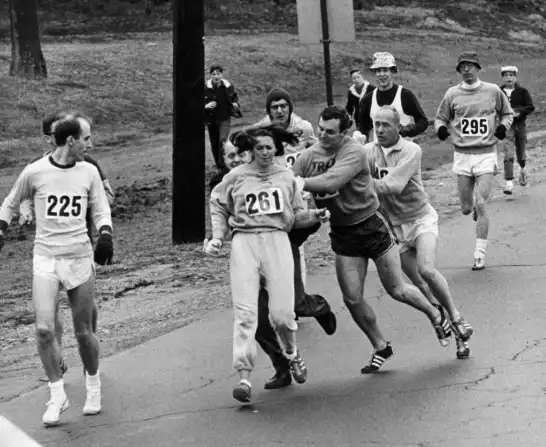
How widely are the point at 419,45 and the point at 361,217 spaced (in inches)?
1405

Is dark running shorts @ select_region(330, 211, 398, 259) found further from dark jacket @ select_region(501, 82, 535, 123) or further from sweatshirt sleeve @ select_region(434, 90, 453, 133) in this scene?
dark jacket @ select_region(501, 82, 535, 123)

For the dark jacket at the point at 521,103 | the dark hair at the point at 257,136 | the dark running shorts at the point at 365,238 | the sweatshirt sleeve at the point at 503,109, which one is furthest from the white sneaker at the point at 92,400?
the dark jacket at the point at 521,103

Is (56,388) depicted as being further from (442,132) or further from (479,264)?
(442,132)

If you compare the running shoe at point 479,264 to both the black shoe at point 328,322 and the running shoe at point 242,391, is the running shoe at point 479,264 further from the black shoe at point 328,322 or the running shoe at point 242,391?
the running shoe at point 242,391

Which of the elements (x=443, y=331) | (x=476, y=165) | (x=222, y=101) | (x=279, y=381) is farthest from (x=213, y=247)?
(x=222, y=101)

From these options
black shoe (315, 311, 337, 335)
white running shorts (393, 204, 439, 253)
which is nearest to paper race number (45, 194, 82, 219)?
black shoe (315, 311, 337, 335)

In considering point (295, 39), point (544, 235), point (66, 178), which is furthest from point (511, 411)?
point (295, 39)

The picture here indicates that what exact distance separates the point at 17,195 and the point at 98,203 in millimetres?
488

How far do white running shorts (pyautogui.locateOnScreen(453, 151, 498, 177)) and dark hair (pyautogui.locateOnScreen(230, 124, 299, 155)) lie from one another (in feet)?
15.5

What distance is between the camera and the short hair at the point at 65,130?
342 inches

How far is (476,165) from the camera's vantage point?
13.5 metres

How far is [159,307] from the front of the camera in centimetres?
1252

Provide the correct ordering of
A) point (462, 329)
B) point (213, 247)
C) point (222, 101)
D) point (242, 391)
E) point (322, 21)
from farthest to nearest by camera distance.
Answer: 1. point (222, 101)
2. point (322, 21)
3. point (462, 329)
4. point (213, 247)
5. point (242, 391)

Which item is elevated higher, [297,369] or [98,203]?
[98,203]
